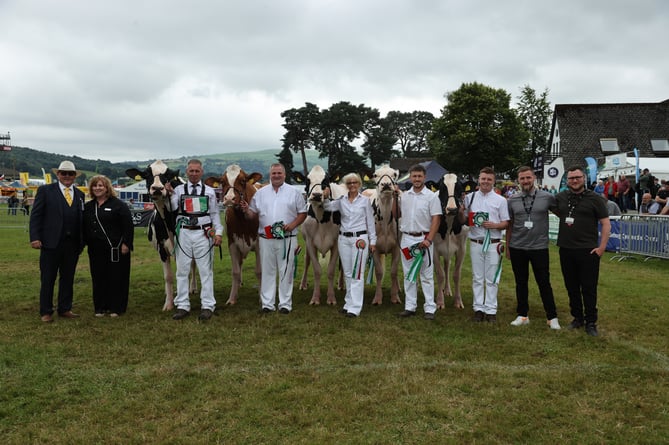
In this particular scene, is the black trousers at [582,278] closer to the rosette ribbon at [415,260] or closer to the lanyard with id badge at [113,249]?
the rosette ribbon at [415,260]

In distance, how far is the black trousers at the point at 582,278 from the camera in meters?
6.04

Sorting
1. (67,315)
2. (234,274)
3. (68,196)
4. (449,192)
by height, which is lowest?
(67,315)

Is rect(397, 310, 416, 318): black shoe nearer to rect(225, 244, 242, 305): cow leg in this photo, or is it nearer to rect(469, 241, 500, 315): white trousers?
rect(469, 241, 500, 315): white trousers

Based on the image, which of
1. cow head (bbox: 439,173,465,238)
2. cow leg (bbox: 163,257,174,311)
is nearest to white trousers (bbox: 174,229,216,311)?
cow leg (bbox: 163,257,174,311)

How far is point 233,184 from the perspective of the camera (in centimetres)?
741

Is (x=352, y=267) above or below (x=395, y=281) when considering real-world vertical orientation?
above

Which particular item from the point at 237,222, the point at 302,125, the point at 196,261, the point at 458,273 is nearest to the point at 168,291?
the point at 196,261

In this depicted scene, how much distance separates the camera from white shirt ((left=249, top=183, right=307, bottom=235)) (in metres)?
7.16

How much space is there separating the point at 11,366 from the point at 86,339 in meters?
1.00

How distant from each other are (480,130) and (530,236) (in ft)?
128

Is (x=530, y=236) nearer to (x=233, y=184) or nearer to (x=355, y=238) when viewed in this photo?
(x=355, y=238)

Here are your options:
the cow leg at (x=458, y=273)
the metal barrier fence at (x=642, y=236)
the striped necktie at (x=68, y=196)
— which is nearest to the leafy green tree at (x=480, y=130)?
the metal barrier fence at (x=642, y=236)

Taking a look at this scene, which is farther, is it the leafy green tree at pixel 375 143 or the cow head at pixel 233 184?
the leafy green tree at pixel 375 143

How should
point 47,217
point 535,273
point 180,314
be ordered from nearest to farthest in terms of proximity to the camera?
point 535,273 < point 47,217 < point 180,314
